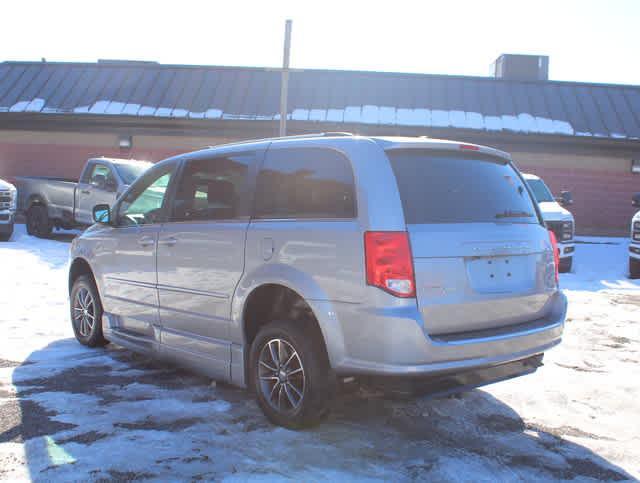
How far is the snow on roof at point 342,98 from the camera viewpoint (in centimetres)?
1966

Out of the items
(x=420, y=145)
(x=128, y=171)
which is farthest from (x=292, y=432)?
(x=128, y=171)

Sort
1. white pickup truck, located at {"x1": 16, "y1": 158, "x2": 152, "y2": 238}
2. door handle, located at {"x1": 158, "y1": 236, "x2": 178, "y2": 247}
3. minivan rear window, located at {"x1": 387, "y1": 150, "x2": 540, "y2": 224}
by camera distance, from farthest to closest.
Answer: white pickup truck, located at {"x1": 16, "y1": 158, "x2": 152, "y2": 238} → door handle, located at {"x1": 158, "y1": 236, "x2": 178, "y2": 247} → minivan rear window, located at {"x1": 387, "y1": 150, "x2": 540, "y2": 224}

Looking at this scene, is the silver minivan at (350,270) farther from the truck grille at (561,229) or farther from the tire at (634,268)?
the tire at (634,268)

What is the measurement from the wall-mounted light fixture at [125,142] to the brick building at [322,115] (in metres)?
0.05

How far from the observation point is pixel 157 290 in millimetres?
5125

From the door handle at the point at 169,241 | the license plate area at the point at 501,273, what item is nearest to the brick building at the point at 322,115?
the door handle at the point at 169,241

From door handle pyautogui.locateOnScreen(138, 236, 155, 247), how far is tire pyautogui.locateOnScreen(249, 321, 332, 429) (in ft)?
5.02

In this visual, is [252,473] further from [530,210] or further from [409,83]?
[409,83]

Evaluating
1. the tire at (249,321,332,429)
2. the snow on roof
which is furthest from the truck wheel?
the tire at (249,321,332,429)

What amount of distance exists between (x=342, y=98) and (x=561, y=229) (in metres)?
10.6

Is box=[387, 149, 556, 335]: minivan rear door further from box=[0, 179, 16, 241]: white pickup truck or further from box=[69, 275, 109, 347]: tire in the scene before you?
box=[0, 179, 16, 241]: white pickup truck

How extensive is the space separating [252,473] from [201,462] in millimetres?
321

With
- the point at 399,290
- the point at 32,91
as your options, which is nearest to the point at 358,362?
the point at 399,290

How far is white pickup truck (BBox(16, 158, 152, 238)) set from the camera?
13.8 m
